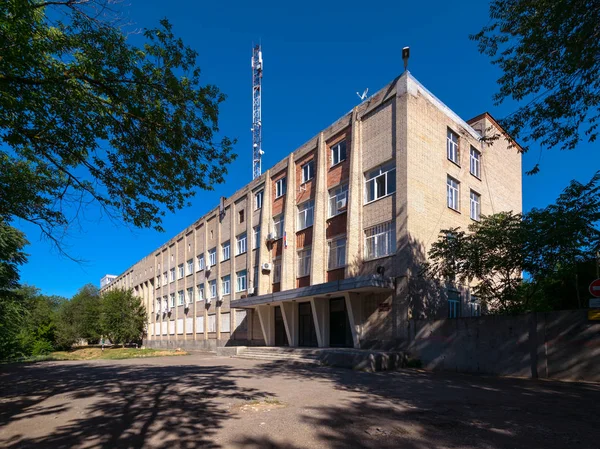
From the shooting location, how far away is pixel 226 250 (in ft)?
112

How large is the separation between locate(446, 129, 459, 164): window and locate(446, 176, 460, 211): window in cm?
108

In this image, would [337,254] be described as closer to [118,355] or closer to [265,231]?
[265,231]

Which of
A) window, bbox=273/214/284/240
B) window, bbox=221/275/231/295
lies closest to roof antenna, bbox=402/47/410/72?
window, bbox=273/214/284/240

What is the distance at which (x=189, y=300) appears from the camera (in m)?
40.5

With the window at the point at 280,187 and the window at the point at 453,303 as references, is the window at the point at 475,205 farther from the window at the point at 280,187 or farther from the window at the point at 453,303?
the window at the point at 280,187

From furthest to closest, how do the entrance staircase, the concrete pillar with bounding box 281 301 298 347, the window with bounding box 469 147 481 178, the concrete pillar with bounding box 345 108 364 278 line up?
the concrete pillar with bounding box 281 301 298 347 < the window with bounding box 469 147 481 178 < the concrete pillar with bounding box 345 108 364 278 < the entrance staircase

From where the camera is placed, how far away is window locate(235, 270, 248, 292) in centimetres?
3038

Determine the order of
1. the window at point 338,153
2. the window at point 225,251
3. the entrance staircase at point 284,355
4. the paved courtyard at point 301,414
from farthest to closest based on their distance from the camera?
the window at point 225,251, the window at point 338,153, the entrance staircase at point 284,355, the paved courtyard at point 301,414

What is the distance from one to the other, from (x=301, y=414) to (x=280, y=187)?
21.3m

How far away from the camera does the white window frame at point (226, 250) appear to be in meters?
33.5

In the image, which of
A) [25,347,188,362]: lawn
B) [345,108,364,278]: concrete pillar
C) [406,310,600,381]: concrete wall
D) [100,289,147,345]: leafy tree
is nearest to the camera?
[406,310,600,381]: concrete wall

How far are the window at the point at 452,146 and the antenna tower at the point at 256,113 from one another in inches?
1018

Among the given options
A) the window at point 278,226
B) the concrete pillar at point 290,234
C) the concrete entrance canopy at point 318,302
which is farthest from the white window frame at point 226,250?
the concrete pillar at point 290,234

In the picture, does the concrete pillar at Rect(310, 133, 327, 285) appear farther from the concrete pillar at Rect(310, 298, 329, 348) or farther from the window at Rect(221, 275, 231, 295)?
the window at Rect(221, 275, 231, 295)
